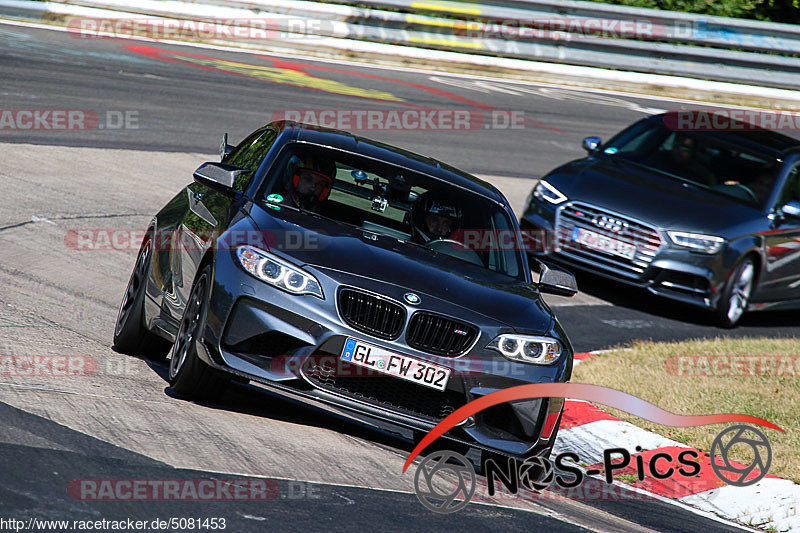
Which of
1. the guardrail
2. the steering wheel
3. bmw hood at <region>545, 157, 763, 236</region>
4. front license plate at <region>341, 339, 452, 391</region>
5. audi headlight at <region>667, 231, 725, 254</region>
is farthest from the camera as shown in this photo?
the guardrail

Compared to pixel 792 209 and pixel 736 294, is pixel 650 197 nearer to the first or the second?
pixel 736 294

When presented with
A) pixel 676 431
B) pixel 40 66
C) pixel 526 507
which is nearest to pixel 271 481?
pixel 526 507

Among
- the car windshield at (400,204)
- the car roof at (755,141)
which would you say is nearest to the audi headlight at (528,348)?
the car windshield at (400,204)

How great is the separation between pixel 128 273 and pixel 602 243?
15.5 feet

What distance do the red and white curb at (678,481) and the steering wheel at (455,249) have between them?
1325mm

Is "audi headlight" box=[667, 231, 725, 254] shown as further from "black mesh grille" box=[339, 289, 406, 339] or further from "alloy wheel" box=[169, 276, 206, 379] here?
"alloy wheel" box=[169, 276, 206, 379]

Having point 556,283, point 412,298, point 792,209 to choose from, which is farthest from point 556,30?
point 412,298

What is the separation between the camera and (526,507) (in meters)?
5.82

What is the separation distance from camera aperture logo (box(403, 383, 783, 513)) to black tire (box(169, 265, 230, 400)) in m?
1.13

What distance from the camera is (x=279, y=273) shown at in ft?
19.9

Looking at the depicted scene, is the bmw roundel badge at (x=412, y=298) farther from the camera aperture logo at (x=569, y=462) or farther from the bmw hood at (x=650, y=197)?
the bmw hood at (x=650, y=197)

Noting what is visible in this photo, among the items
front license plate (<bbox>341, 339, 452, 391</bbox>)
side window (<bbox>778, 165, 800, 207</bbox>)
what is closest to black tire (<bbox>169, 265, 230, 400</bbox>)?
Answer: front license plate (<bbox>341, 339, 452, 391</bbox>)

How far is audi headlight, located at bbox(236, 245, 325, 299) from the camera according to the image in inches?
237

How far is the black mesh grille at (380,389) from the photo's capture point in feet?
19.5
